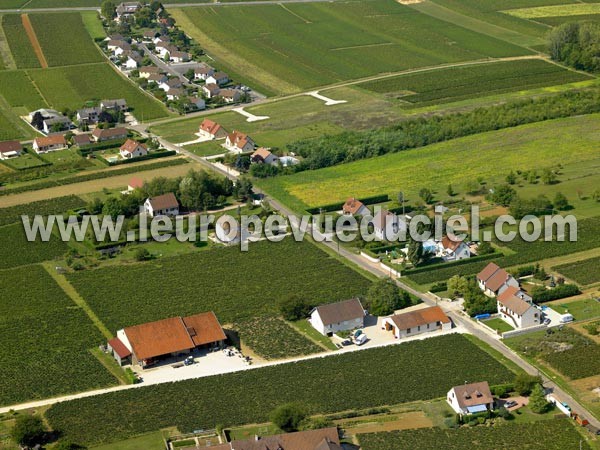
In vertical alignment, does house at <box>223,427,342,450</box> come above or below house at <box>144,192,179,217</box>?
above

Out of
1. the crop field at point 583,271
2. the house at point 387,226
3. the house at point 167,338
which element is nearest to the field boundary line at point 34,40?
the house at point 387,226

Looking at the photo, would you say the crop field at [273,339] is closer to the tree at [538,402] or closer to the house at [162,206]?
the tree at [538,402]

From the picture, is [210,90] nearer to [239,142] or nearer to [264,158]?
[239,142]

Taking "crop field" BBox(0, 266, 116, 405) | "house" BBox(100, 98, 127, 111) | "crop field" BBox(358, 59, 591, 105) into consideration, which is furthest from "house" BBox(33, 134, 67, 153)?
"crop field" BBox(358, 59, 591, 105)

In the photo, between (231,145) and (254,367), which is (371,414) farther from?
(231,145)

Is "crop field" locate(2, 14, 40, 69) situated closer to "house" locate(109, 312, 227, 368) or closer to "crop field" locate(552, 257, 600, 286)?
"house" locate(109, 312, 227, 368)

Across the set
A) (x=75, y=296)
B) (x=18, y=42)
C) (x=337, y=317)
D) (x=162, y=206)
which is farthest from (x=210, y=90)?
(x=337, y=317)
